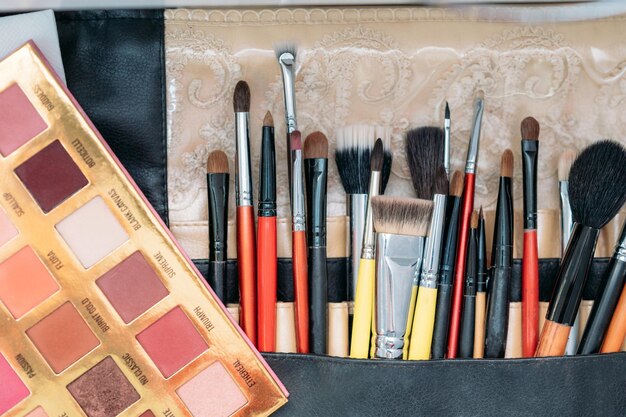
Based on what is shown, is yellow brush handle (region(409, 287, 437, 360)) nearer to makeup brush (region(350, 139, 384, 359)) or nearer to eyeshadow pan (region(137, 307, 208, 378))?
makeup brush (region(350, 139, 384, 359))

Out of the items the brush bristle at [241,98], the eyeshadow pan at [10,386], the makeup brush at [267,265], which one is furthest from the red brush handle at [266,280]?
the eyeshadow pan at [10,386]

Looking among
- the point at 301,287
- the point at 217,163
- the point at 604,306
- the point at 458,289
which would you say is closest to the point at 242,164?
the point at 217,163

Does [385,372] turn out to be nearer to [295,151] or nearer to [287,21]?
[295,151]

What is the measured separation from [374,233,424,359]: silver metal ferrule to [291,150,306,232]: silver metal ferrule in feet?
0.24

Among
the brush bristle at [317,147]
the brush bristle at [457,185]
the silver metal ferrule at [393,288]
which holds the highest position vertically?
the brush bristle at [317,147]

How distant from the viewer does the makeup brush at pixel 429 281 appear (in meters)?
0.67

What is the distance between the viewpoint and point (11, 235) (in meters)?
A: 0.64

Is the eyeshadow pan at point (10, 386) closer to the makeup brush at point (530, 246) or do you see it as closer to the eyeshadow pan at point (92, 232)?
the eyeshadow pan at point (92, 232)

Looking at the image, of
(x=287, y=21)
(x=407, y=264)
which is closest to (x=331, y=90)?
(x=287, y=21)

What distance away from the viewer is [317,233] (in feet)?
2.24

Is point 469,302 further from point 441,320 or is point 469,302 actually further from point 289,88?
point 289,88

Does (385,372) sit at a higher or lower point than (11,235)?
lower

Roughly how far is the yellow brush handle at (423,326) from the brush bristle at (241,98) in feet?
0.77

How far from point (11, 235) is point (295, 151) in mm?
261
